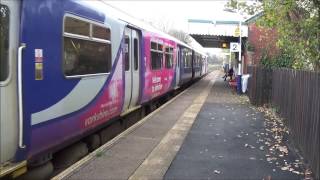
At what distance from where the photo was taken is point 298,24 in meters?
10.3

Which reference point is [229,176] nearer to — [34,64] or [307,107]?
[307,107]

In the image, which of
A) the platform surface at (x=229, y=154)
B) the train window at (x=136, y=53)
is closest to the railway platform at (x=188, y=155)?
the platform surface at (x=229, y=154)

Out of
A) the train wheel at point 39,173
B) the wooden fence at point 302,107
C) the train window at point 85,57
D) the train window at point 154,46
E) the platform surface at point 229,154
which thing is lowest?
the platform surface at point 229,154

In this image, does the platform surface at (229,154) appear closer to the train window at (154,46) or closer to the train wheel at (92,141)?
the train wheel at (92,141)

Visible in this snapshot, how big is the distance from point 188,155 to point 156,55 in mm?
7348

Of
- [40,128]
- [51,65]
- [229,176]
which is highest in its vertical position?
[51,65]

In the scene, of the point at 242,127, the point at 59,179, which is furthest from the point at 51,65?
the point at 242,127

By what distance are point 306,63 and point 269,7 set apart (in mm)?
1910

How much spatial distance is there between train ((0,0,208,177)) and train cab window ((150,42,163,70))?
130 inches

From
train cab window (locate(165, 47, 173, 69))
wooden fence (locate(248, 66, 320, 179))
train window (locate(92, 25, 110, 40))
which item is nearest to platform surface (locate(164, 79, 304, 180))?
wooden fence (locate(248, 66, 320, 179))

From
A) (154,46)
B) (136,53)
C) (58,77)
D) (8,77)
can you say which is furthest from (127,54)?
(8,77)

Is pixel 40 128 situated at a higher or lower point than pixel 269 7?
lower

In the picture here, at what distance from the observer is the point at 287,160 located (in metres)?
7.80

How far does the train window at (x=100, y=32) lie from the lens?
8.11 m
